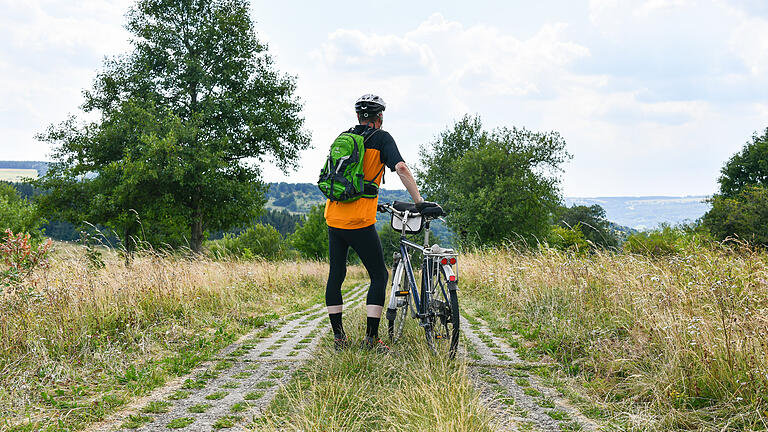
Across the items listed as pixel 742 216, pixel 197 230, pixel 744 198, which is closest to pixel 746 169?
pixel 744 198

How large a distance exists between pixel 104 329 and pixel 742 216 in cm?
4060

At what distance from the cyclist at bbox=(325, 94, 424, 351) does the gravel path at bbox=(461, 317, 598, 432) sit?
3.27 feet

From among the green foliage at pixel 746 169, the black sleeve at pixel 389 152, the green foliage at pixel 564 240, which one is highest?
the green foliage at pixel 746 169

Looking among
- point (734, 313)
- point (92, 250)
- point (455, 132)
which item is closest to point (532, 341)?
point (734, 313)

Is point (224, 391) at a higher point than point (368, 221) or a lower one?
lower

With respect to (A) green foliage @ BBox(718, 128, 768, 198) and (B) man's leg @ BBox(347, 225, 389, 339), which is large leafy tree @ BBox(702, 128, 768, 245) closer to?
(A) green foliage @ BBox(718, 128, 768, 198)

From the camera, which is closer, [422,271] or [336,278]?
[422,271]

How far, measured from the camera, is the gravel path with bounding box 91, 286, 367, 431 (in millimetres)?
3074

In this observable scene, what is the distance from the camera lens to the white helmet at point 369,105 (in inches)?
176

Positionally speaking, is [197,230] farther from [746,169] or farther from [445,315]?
[746,169]

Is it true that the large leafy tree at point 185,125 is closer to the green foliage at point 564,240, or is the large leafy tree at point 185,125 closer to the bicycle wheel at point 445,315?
the green foliage at point 564,240

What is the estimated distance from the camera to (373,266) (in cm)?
459

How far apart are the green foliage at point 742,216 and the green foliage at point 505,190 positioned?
11.5 metres

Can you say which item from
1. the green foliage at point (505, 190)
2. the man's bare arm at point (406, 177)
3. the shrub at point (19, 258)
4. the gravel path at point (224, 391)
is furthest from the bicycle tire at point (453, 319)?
the green foliage at point (505, 190)
